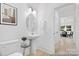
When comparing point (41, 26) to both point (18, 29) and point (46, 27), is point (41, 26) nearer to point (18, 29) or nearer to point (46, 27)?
point (46, 27)

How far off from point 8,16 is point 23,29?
30cm

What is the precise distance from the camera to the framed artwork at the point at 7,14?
167 centimetres

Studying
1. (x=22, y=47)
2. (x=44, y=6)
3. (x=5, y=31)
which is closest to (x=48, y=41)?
(x=22, y=47)

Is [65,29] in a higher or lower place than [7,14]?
lower

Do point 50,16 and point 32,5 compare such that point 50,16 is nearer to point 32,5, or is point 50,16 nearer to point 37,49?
point 32,5

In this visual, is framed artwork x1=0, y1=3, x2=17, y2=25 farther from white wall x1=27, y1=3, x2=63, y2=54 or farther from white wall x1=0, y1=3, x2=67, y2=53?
white wall x1=27, y1=3, x2=63, y2=54

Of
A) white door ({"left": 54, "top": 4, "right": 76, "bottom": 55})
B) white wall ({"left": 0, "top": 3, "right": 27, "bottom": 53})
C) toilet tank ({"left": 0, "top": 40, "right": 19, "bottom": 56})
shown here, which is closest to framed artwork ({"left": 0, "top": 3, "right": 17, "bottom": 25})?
white wall ({"left": 0, "top": 3, "right": 27, "bottom": 53})

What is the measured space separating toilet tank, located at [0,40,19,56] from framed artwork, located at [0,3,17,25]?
0.94ft

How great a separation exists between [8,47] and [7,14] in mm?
493

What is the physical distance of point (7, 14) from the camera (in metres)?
1.71

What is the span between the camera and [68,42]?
1717mm

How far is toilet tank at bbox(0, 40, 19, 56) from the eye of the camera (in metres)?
1.68

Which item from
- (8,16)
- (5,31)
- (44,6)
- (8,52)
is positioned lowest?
(8,52)

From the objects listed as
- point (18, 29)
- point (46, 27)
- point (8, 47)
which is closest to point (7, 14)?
point (18, 29)
